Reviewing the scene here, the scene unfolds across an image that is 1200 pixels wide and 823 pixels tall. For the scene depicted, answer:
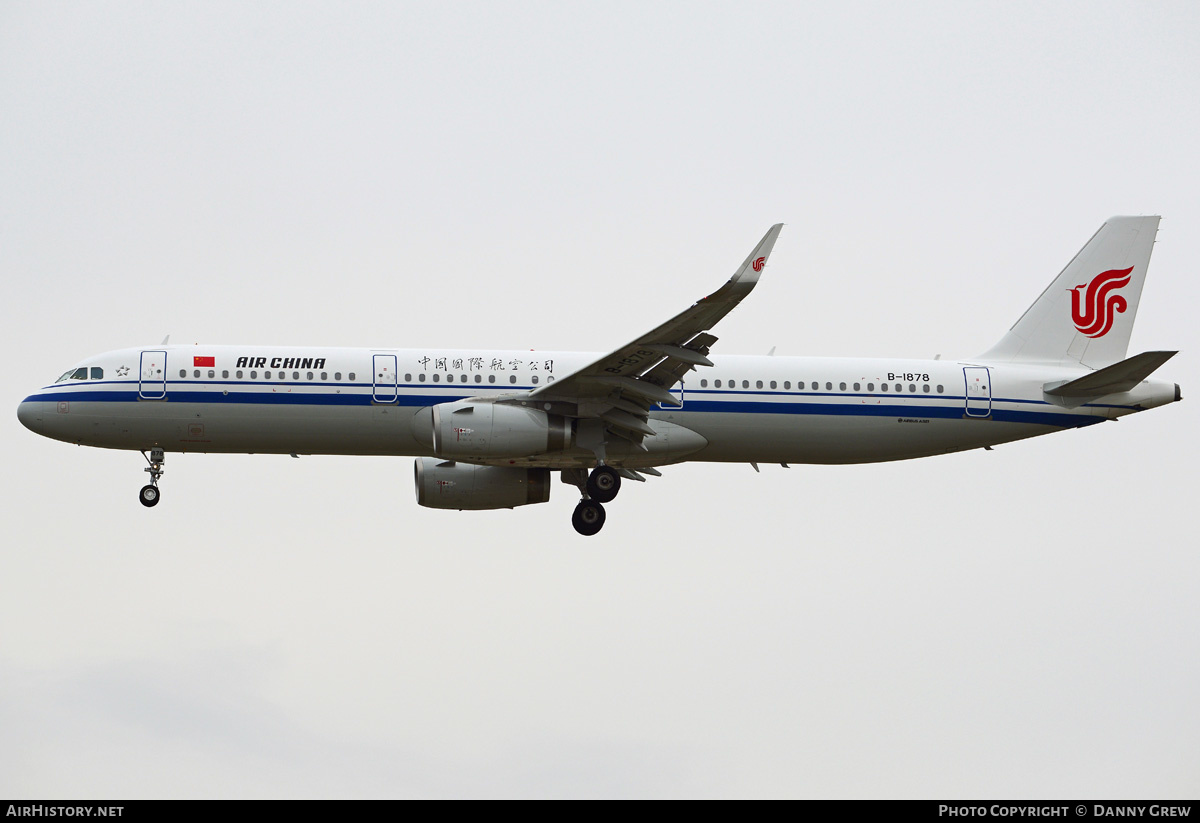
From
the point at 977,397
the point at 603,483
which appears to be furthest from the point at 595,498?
the point at 977,397

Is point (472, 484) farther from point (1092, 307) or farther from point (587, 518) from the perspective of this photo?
point (1092, 307)

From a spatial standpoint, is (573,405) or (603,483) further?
(603,483)

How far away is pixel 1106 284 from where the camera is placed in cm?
4031

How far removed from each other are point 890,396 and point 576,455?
313 inches

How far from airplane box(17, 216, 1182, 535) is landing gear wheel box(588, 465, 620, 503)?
40mm

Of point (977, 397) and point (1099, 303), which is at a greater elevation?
point (1099, 303)

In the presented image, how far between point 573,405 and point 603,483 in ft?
8.30

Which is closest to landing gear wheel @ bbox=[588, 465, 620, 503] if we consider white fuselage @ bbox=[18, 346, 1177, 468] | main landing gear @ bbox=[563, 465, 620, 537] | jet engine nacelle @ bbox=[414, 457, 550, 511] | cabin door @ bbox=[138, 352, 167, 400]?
main landing gear @ bbox=[563, 465, 620, 537]

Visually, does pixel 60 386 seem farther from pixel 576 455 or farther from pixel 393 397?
pixel 576 455

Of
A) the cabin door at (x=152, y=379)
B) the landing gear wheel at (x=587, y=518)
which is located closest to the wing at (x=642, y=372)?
the landing gear wheel at (x=587, y=518)

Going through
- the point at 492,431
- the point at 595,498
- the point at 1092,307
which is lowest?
the point at 595,498

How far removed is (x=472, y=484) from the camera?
3869cm

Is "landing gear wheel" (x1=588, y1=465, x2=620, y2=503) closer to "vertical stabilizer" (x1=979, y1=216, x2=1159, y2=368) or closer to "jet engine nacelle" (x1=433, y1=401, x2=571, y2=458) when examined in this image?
"jet engine nacelle" (x1=433, y1=401, x2=571, y2=458)

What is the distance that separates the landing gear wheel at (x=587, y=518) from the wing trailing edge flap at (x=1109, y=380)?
11695 millimetres
